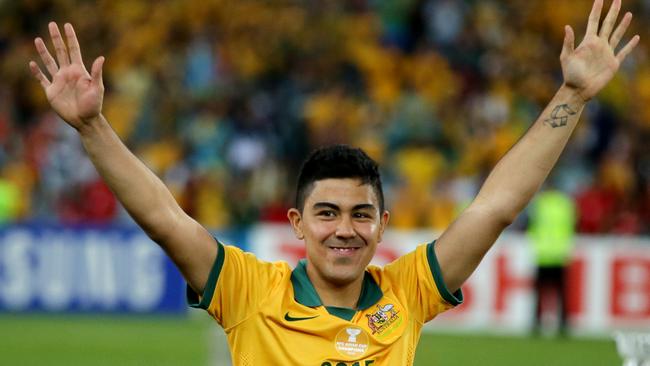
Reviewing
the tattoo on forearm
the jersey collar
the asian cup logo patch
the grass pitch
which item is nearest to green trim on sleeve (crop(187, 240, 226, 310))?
the jersey collar

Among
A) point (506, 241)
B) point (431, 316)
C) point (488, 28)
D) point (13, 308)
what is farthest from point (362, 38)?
point (431, 316)

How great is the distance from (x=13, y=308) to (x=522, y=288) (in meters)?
Answer: 6.86

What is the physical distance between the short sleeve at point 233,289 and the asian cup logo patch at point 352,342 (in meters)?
0.34

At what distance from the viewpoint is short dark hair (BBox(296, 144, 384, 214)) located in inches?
212

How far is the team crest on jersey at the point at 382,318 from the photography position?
17.7 ft

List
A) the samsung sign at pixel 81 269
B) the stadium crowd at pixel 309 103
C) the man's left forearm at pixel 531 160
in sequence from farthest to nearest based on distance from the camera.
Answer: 1. the stadium crowd at pixel 309 103
2. the samsung sign at pixel 81 269
3. the man's left forearm at pixel 531 160

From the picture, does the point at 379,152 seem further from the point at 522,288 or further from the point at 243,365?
the point at 243,365

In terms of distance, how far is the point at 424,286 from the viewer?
5.53 meters

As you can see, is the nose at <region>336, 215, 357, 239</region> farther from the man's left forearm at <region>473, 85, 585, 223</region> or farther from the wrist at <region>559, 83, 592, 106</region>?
the wrist at <region>559, 83, 592, 106</region>

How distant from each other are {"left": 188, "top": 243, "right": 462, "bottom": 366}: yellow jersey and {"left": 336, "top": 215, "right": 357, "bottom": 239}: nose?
303 mm

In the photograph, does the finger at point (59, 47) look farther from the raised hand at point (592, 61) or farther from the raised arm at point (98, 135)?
the raised hand at point (592, 61)

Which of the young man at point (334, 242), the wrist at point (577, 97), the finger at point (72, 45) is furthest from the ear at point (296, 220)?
the wrist at point (577, 97)

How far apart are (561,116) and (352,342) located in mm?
1234

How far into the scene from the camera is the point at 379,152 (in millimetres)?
19953
